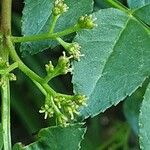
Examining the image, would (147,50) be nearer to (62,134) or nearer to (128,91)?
(128,91)

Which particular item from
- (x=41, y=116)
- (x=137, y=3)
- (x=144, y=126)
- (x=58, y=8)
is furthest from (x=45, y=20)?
(x=41, y=116)

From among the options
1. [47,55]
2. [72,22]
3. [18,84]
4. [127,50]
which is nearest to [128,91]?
[127,50]

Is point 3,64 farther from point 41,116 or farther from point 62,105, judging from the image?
point 41,116

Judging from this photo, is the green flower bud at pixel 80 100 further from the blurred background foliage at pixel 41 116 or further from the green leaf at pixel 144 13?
the blurred background foliage at pixel 41 116

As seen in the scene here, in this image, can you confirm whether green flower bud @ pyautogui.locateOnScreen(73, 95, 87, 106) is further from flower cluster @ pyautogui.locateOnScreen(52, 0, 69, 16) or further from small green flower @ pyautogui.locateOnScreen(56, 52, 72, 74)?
flower cluster @ pyautogui.locateOnScreen(52, 0, 69, 16)

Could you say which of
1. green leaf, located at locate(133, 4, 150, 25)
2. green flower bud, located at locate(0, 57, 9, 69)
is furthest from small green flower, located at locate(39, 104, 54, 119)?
green leaf, located at locate(133, 4, 150, 25)

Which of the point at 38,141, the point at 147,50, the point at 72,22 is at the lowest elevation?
the point at 38,141

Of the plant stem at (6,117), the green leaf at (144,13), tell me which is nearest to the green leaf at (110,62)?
the green leaf at (144,13)
